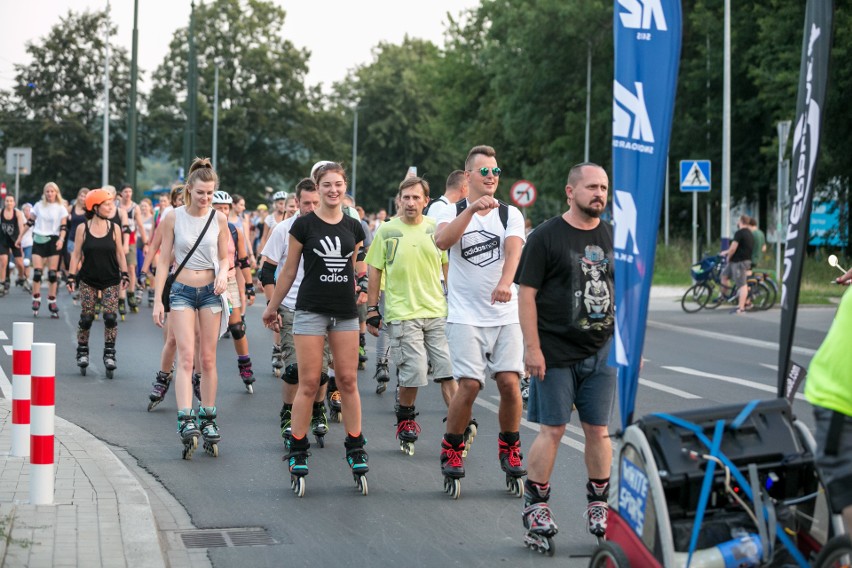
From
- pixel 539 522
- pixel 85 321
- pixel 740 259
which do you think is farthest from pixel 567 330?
pixel 740 259

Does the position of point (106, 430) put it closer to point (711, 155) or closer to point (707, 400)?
point (707, 400)

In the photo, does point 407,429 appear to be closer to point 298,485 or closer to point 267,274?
point 298,485

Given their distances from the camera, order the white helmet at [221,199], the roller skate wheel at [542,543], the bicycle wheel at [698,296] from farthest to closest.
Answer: the bicycle wheel at [698,296]
the white helmet at [221,199]
the roller skate wheel at [542,543]

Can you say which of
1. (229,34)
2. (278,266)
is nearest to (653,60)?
(278,266)

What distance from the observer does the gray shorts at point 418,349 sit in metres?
9.30

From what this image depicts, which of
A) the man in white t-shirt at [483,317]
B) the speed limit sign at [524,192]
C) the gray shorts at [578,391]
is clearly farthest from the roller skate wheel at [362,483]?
the speed limit sign at [524,192]

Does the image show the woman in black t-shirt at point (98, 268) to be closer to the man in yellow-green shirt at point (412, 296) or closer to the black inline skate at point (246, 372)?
the black inline skate at point (246, 372)

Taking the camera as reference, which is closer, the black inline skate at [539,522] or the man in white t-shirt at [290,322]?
the black inline skate at [539,522]

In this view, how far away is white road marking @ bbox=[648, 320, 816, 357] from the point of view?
1778 centimetres

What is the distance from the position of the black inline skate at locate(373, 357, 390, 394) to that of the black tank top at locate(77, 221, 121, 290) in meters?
2.95

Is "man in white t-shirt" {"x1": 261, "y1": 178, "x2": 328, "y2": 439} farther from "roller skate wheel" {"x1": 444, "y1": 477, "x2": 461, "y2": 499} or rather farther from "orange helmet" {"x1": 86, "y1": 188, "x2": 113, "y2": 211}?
"orange helmet" {"x1": 86, "y1": 188, "x2": 113, "y2": 211}

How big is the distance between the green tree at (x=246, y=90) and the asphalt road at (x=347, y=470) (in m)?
62.7

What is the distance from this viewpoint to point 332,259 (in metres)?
7.83

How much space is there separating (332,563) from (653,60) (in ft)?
8.83
